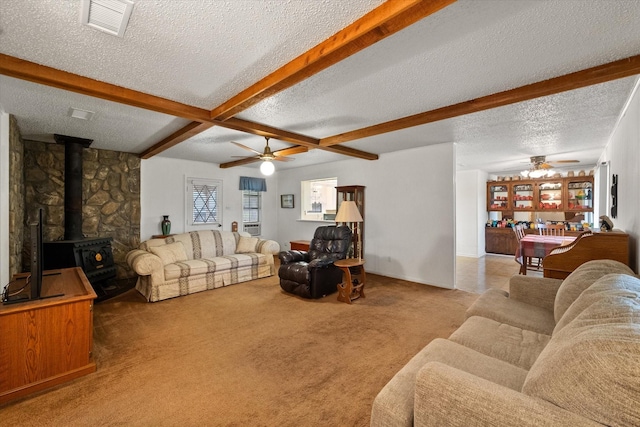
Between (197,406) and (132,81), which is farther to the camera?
(132,81)

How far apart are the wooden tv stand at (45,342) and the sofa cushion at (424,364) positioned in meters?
2.34

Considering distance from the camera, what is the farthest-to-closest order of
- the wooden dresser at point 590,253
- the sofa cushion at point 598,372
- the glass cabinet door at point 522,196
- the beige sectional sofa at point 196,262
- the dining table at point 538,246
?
the glass cabinet door at point 522,196 → the dining table at point 538,246 → the beige sectional sofa at point 196,262 → the wooden dresser at point 590,253 → the sofa cushion at point 598,372

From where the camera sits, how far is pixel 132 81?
2.38m

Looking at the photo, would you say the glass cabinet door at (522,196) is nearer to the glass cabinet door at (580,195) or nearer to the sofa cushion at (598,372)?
the glass cabinet door at (580,195)

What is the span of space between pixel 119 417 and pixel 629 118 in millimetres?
4880

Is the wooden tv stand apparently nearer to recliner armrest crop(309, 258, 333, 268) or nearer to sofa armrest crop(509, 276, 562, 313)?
recliner armrest crop(309, 258, 333, 268)

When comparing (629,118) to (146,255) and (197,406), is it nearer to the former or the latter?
(197,406)

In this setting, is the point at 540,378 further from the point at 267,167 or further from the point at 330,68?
the point at 267,167

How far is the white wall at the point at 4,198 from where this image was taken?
2814mm

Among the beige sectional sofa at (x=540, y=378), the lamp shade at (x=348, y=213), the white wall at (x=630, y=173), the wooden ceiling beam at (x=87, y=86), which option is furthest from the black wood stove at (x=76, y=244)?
the white wall at (x=630, y=173)

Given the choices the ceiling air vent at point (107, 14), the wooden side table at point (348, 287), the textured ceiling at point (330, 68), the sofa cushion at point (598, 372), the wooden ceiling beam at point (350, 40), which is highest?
the textured ceiling at point (330, 68)

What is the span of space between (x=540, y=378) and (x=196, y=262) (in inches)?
176

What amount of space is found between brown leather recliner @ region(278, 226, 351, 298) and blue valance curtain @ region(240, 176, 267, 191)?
2.95m

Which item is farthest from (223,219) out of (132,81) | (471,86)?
(471,86)
